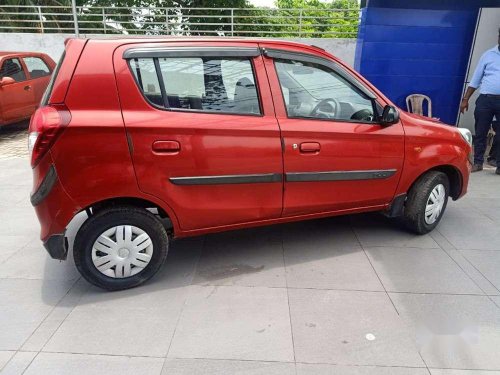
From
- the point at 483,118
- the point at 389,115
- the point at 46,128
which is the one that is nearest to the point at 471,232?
the point at 389,115

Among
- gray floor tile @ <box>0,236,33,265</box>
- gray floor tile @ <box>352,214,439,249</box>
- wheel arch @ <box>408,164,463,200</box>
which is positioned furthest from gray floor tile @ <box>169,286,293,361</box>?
wheel arch @ <box>408,164,463,200</box>

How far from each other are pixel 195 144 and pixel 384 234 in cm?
219

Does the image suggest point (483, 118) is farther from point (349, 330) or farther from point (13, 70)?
point (13, 70)

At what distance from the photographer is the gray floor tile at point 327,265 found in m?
3.16

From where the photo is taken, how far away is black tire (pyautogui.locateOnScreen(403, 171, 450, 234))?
3.84 meters

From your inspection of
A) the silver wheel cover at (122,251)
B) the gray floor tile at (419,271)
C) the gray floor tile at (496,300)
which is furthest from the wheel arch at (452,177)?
the silver wheel cover at (122,251)

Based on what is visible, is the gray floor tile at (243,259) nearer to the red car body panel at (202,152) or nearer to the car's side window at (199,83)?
the red car body panel at (202,152)

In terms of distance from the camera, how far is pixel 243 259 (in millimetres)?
3531

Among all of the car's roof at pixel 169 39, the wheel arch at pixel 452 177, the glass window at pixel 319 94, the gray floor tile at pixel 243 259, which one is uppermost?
the car's roof at pixel 169 39

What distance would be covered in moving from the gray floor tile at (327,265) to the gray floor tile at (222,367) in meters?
0.86

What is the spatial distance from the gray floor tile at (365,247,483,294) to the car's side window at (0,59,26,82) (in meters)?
7.73

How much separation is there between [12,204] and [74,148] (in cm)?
261

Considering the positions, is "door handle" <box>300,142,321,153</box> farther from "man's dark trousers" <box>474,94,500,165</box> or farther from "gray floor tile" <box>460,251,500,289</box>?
"man's dark trousers" <box>474,94,500,165</box>

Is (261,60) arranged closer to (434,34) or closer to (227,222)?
(227,222)
